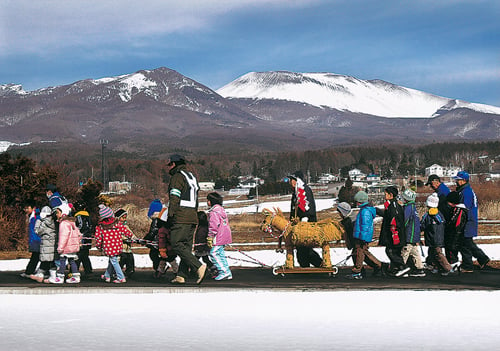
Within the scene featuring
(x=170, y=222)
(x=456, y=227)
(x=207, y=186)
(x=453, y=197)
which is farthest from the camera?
(x=207, y=186)

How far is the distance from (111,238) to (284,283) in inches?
114

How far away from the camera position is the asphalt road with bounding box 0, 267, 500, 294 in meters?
10.8

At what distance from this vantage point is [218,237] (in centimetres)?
1166

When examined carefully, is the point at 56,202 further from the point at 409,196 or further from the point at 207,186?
the point at 207,186

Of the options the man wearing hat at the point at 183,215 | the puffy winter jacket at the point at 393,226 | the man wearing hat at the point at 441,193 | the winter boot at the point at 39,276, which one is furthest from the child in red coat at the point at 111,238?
the man wearing hat at the point at 441,193

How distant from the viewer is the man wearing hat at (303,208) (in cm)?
1238

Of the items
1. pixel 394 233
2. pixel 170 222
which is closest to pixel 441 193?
pixel 394 233

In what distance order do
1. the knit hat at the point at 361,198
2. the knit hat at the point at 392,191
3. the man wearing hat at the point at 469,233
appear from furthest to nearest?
the man wearing hat at the point at 469,233 → the knit hat at the point at 392,191 → the knit hat at the point at 361,198

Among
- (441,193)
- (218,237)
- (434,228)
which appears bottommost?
(218,237)

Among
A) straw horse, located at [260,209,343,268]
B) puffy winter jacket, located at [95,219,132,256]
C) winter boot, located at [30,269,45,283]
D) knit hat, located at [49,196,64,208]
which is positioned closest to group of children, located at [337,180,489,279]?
straw horse, located at [260,209,343,268]

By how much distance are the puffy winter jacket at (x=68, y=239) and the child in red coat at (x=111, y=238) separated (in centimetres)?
37

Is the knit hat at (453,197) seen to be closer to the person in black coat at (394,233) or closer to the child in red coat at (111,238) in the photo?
the person in black coat at (394,233)

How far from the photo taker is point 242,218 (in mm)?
45719

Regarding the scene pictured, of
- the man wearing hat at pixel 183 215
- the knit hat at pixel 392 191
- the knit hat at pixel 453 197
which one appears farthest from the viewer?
the knit hat at pixel 453 197
